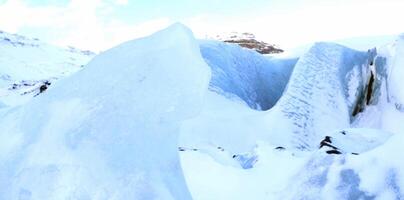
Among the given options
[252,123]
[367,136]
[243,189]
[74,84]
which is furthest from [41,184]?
[252,123]

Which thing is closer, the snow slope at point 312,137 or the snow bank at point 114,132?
the snow bank at point 114,132

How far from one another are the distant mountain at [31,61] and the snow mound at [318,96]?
19339mm

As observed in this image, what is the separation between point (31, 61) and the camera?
33.7m

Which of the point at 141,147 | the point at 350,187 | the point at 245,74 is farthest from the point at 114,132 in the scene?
the point at 245,74

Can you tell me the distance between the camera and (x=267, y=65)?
1098 centimetres

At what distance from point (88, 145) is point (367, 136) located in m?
2.72

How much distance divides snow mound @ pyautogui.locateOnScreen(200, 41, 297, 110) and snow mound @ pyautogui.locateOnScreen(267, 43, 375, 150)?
1151 mm

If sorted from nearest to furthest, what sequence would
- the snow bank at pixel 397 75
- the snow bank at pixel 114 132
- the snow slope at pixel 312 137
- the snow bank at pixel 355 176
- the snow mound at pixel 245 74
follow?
the snow bank at pixel 114 132 → the snow bank at pixel 355 176 → the snow slope at pixel 312 137 → the snow bank at pixel 397 75 → the snow mound at pixel 245 74

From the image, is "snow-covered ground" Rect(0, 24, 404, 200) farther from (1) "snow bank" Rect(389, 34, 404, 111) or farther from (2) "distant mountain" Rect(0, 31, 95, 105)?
(2) "distant mountain" Rect(0, 31, 95, 105)

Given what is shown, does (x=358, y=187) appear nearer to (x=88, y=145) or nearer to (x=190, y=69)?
(x=190, y=69)

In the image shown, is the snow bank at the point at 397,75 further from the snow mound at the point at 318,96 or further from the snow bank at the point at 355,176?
the snow bank at the point at 355,176

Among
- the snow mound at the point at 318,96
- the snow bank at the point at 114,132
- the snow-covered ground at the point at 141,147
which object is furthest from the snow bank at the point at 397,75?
the snow bank at the point at 114,132

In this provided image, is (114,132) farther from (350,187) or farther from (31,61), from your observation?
(31,61)

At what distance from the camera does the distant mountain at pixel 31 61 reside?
28672 mm
